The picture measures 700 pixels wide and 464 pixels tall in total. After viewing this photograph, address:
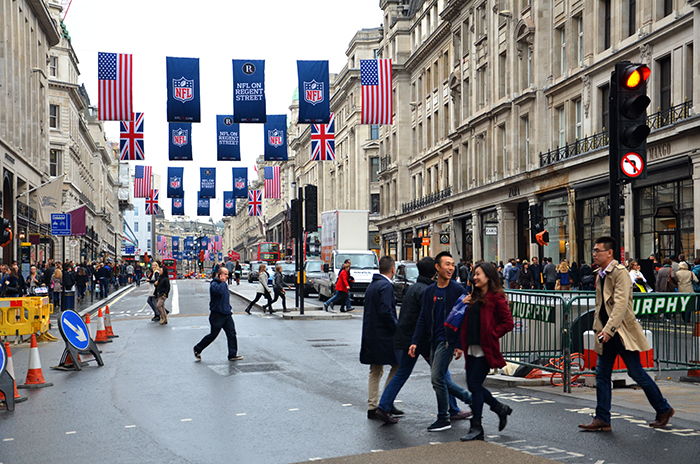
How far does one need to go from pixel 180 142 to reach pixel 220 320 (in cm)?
2067

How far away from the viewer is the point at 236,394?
10.1 meters

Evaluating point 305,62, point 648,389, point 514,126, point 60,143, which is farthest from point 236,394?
point 60,143

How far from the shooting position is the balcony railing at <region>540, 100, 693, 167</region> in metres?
24.7

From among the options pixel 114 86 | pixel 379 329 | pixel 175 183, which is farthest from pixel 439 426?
pixel 175 183

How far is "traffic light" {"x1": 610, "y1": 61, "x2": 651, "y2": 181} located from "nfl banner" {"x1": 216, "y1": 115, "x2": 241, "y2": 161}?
28149 mm

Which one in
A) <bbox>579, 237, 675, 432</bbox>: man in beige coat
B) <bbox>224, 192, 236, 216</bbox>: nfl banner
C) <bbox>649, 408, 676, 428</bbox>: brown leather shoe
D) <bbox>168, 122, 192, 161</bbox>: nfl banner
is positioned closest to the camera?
<bbox>579, 237, 675, 432</bbox>: man in beige coat

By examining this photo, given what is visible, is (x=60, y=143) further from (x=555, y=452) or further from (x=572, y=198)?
(x=555, y=452)

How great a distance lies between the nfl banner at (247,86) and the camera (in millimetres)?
28719

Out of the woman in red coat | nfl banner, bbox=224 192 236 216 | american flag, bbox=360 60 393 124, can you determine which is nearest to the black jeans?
the woman in red coat

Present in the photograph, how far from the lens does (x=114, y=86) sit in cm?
2748

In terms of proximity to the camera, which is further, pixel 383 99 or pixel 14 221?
pixel 14 221

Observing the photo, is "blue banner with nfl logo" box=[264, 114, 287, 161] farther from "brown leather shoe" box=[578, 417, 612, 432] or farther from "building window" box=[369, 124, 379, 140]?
"building window" box=[369, 124, 379, 140]

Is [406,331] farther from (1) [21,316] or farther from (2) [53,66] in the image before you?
(2) [53,66]

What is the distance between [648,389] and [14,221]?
37.3 m
